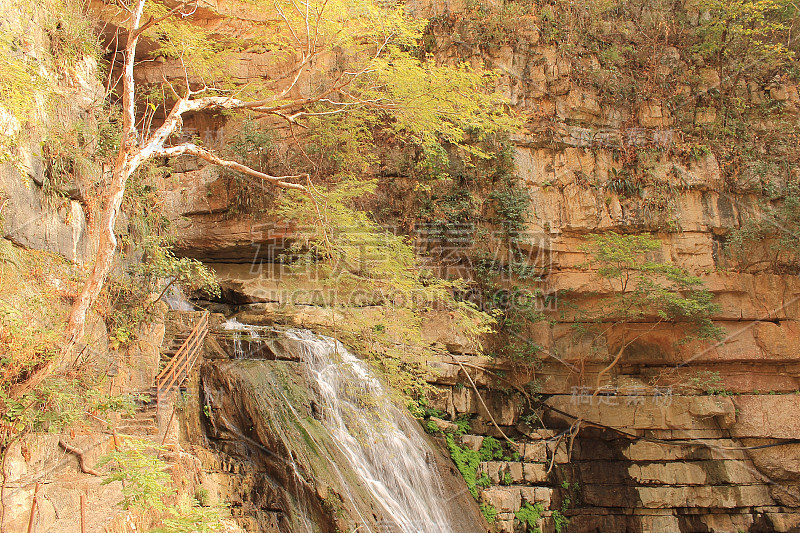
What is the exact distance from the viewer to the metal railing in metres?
7.25

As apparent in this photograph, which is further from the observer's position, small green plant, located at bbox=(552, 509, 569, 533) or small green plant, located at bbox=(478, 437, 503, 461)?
small green plant, located at bbox=(478, 437, 503, 461)

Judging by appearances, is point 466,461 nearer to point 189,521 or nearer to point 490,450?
point 490,450

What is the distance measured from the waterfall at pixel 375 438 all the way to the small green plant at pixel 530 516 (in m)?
2.41

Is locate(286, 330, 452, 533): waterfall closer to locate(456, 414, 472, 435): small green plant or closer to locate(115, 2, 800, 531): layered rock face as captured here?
locate(456, 414, 472, 435): small green plant

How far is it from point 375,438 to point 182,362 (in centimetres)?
313

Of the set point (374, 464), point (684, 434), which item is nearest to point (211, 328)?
point (374, 464)

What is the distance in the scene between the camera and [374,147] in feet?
44.2

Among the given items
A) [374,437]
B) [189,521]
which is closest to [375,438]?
Answer: [374,437]

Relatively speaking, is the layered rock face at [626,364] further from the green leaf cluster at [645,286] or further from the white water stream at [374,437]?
the white water stream at [374,437]

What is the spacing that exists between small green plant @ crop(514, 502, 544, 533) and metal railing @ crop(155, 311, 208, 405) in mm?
7061

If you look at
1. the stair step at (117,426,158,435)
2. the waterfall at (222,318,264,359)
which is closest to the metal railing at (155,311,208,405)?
the stair step at (117,426,158,435)

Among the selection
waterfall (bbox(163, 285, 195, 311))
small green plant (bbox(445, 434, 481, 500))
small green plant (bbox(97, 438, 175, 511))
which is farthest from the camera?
waterfall (bbox(163, 285, 195, 311))

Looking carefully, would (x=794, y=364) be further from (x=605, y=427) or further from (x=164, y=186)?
(x=164, y=186)

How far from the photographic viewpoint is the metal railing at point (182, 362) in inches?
285
